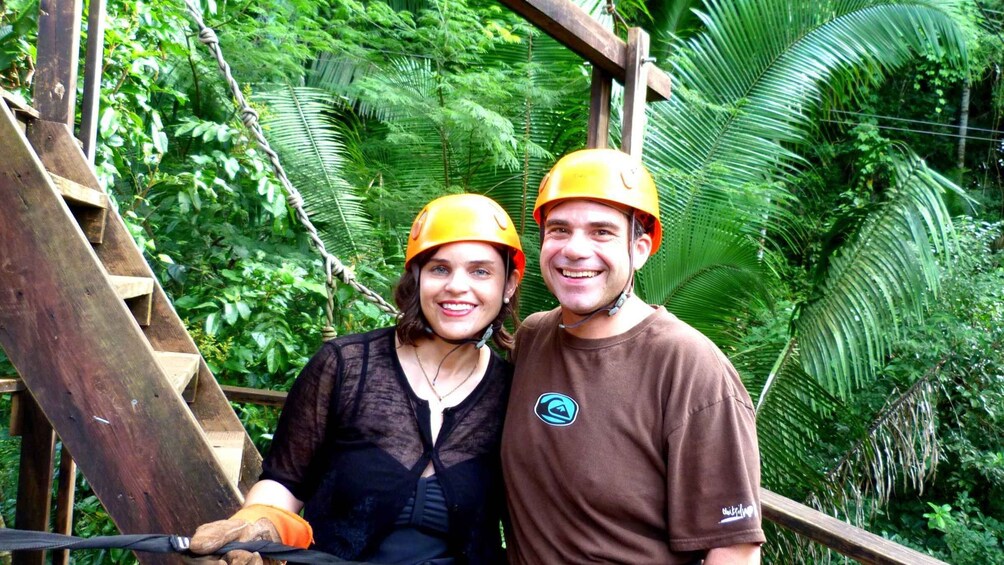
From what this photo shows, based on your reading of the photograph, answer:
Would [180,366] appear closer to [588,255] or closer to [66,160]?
[66,160]

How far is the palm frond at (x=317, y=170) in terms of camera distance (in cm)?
554

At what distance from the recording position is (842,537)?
7.39 feet

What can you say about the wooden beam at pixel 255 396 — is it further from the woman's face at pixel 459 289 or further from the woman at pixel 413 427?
the woman's face at pixel 459 289

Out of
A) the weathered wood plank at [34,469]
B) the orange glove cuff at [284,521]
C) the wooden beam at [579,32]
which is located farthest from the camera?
the weathered wood plank at [34,469]

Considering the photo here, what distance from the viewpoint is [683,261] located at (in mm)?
5117

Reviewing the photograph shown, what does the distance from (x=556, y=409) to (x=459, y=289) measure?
37 centimetres

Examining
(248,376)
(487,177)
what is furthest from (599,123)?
(487,177)

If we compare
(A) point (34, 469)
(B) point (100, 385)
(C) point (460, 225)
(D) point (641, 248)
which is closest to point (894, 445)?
(D) point (641, 248)

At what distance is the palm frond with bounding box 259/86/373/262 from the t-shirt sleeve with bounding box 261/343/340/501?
133 inches

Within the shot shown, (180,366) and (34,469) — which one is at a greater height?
(180,366)

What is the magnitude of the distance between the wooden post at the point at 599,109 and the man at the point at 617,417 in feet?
3.92

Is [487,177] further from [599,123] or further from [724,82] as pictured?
[599,123]

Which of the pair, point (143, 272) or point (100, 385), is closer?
point (100, 385)

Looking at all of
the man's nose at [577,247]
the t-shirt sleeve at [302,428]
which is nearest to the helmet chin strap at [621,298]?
the man's nose at [577,247]
